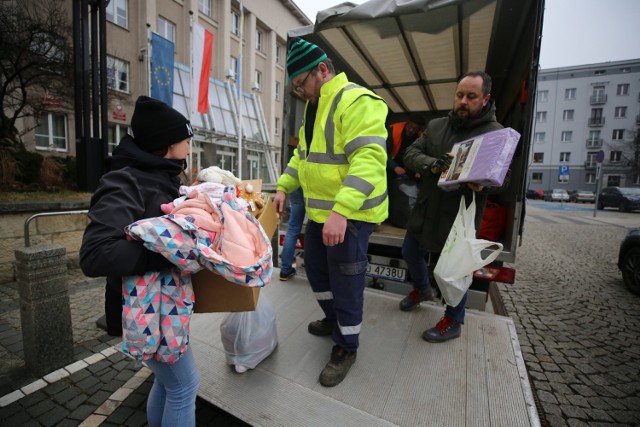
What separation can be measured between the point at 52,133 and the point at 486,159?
17579 millimetres

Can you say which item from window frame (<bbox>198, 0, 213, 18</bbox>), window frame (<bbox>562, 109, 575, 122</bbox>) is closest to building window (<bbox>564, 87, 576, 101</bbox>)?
window frame (<bbox>562, 109, 575, 122</bbox>)

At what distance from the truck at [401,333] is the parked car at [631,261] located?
2678 millimetres

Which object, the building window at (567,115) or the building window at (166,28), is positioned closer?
the building window at (166,28)

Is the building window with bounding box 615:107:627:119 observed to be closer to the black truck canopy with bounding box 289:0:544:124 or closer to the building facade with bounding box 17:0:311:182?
the building facade with bounding box 17:0:311:182

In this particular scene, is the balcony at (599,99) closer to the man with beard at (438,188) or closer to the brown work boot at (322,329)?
the man with beard at (438,188)

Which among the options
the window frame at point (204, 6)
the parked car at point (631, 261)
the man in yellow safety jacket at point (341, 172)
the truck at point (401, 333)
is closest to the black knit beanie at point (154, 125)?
the man in yellow safety jacket at point (341, 172)

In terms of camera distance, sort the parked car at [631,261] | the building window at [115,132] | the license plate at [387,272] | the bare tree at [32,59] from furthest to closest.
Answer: the building window at [115,132] → the bare tree at [32,59] → the parked car at [631,261] → the license plate at [387,272]

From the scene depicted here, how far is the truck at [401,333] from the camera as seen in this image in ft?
Result: 6.16

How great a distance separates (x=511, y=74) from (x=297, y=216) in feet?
11.7

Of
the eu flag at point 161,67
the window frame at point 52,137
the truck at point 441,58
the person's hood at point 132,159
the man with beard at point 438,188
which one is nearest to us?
the person's hood at point 132,159

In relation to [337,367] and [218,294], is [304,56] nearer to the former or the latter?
[218,294]

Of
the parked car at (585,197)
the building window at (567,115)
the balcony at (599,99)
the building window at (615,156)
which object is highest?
the balcony at (599,99)

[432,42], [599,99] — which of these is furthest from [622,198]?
[599,99]

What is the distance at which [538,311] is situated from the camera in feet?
13.7
